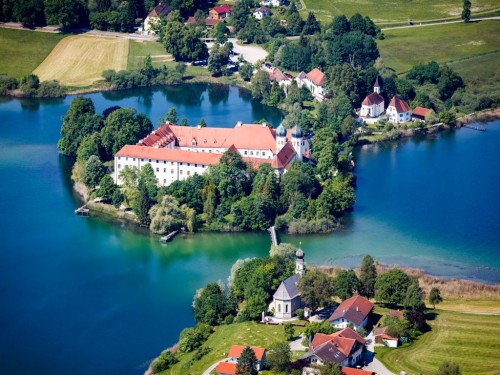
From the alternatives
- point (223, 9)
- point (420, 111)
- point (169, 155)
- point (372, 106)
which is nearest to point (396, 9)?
point (223, 9)

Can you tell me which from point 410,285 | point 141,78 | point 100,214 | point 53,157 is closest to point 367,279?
point 410,285

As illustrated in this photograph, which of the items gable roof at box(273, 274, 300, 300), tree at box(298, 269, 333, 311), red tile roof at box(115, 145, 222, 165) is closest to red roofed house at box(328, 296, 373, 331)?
tree at box(298, 269, 333, 311)

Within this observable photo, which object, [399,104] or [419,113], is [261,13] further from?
[419,113]

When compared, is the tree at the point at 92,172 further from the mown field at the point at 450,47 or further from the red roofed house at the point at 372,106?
the mown field at the point at 450,47

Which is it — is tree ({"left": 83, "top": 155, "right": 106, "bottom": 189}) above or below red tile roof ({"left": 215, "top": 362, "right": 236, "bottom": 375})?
above

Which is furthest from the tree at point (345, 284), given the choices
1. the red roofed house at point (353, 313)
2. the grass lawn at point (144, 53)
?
the grass lawn at point (144, 53)

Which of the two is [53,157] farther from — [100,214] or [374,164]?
[374,164]

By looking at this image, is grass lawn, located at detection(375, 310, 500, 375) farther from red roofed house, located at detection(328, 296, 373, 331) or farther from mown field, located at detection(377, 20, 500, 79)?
mown field, located at detection(377, 20, 500, 79)
